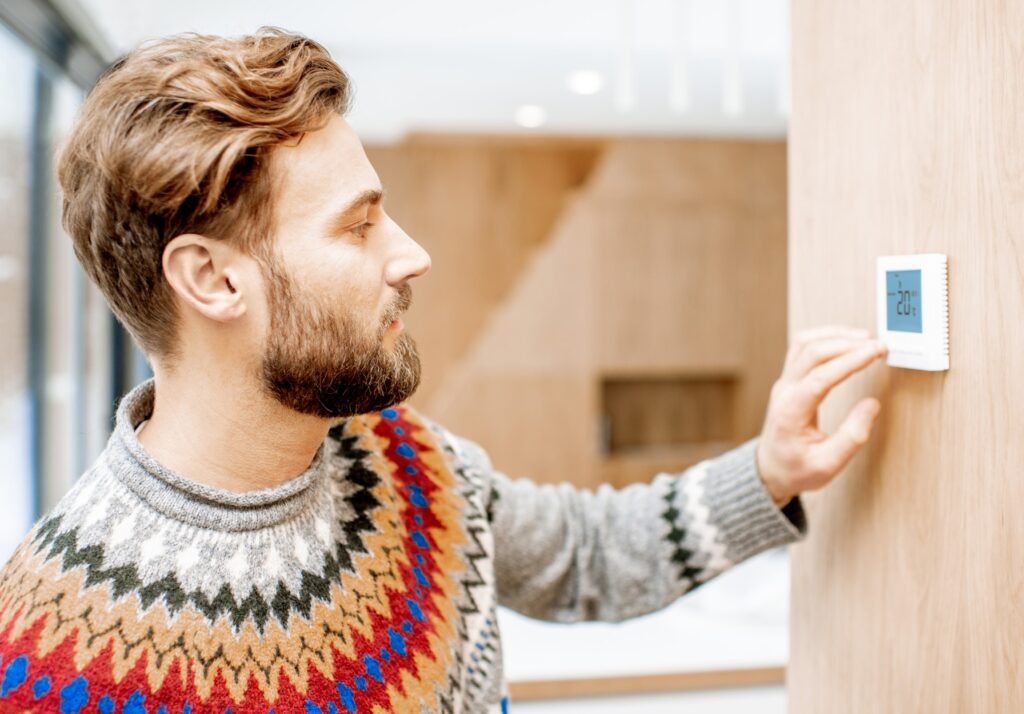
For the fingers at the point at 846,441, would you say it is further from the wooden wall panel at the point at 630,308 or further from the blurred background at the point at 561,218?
the wooden wall panel at the point at 630,308

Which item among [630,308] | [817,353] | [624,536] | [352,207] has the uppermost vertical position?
[630,308]

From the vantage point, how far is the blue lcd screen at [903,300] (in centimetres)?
77

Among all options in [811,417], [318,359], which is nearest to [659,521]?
[811,417]

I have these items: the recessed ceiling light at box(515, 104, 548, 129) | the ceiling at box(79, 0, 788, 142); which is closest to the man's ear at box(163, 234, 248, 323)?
the ceiling at box(79, 0, 788, 142)

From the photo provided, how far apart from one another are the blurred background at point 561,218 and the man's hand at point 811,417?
1.47 m

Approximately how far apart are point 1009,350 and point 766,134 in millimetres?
4434

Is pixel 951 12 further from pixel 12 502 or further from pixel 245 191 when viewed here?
pixel 12 502

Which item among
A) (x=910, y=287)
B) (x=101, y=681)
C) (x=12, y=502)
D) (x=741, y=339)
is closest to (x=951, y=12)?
(x=910, y=287)

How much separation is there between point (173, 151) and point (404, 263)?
0.23 metres

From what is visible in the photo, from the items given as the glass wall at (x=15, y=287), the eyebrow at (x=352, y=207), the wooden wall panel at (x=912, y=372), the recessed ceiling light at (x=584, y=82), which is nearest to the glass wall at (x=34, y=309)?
the glass wall at (x=15, y=287)

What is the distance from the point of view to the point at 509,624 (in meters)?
1.96

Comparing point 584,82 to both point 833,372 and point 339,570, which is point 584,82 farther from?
point 339,570

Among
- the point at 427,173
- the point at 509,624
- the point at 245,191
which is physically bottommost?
the point at 509,624

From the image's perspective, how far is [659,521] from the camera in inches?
42.3
